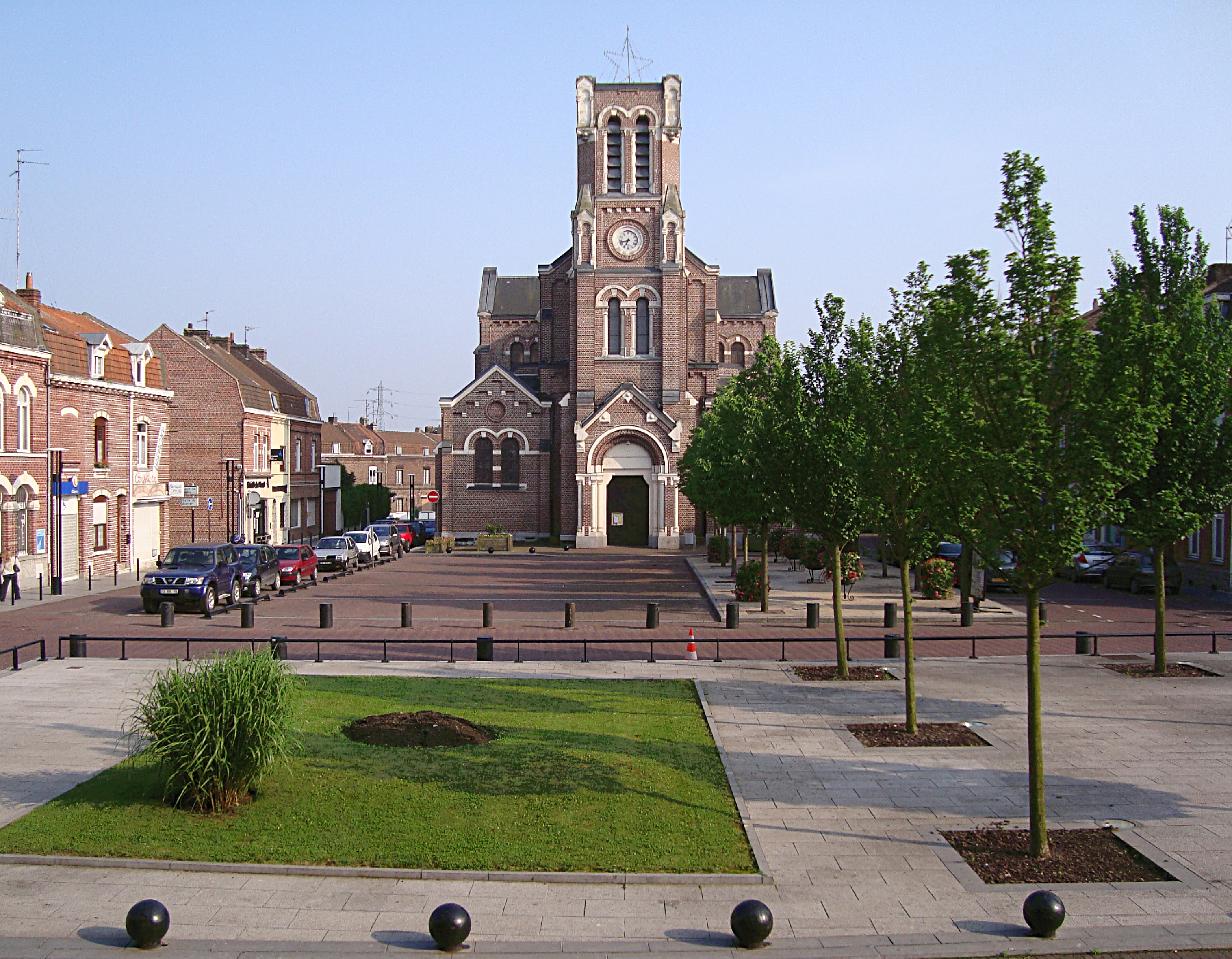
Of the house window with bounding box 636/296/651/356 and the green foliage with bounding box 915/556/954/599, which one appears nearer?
the green foliage with bounding box 915/556/954/599

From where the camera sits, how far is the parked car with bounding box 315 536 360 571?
3791 centimetres

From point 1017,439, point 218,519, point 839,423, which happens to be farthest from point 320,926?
point 218,519

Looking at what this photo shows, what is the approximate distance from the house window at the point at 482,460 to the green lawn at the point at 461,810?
37.4 metres

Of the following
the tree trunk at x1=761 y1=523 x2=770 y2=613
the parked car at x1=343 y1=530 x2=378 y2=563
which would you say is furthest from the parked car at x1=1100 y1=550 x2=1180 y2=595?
the parked car at x1=343 y1=530 x2=378 y2=563

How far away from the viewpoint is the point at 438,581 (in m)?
34.4

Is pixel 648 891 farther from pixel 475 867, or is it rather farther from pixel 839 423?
pixel 839 423

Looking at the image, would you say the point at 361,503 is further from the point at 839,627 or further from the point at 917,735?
the point at 917,735

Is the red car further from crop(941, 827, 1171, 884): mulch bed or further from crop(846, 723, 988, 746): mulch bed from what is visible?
crop(941, 827, 1171, 884): mulch bed

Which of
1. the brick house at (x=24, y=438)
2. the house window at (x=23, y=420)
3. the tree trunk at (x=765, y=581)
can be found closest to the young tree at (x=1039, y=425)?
the tree trunk at (x=765, y=581)

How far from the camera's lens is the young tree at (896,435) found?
44.4 ft

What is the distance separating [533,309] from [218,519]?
2220 cm

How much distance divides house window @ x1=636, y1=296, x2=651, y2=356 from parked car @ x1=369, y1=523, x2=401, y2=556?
14884mm

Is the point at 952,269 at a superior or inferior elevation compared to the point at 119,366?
inferior

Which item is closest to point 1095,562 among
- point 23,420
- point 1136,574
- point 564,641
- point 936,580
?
point 1136,574
